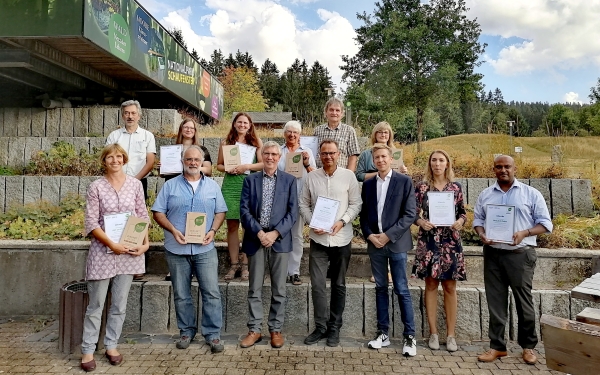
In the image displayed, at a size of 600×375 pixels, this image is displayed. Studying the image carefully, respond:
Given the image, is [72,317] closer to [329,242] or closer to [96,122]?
[329,242]

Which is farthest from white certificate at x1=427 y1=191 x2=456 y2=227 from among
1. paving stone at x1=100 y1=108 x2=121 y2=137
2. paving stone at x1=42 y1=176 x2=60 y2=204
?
paving stone at x1=100 y1=108 x2=121 y2=137

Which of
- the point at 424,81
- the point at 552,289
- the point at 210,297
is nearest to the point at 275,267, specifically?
the point at 210,297

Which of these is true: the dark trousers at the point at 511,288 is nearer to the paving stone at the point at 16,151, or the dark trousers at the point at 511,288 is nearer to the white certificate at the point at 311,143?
the white certificate at the point at 311,143

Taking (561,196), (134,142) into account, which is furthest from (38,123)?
(561,196)

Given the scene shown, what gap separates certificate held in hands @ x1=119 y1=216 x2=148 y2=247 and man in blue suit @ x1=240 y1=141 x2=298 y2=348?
0.87m

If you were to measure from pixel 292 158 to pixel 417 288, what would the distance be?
187cm

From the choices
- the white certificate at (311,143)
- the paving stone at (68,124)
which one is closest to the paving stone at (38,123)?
the paving stone at (68,124)

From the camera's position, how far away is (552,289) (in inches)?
164

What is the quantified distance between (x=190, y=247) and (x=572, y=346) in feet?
9.48

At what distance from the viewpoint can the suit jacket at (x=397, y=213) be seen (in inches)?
142

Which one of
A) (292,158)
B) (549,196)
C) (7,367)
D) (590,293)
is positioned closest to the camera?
(590,293)

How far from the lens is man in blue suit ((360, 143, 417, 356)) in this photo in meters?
3.62

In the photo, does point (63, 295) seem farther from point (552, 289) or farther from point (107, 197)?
point (552, 289)

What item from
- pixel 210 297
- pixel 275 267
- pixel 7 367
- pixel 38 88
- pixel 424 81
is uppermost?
pixel 424 81
